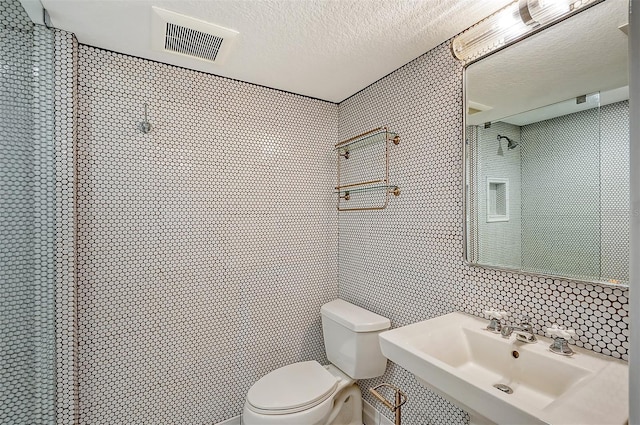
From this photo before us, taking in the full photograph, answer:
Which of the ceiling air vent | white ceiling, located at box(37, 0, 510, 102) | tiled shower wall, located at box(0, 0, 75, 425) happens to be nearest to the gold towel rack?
white ceiling, located at box(37, 0, 510, 102)

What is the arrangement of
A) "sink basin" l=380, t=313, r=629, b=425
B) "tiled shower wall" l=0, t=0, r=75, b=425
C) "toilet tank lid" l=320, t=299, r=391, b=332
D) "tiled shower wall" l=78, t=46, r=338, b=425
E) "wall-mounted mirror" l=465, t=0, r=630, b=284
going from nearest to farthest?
"sink basin" l=380, t=313, r=629, b=425 < "wall-mounted mirror" l=465, t=0, r=630, b=284 < "tiled shower wall" l=0, t=0, r=75, b=425 < "tiled shower wall" l=78, t=46, r=338, b=425 < "toilet tank lid" l=320, t=299, r=391, b=332

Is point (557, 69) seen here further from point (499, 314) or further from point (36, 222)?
point (36, 222)

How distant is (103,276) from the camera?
1.60 m

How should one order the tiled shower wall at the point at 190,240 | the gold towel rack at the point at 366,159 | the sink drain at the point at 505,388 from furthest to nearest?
1. the gold towel rack at the point at 366,159
2. the tiled shower wall at the point at 190,240
3. the sink drain at the point at 505,388

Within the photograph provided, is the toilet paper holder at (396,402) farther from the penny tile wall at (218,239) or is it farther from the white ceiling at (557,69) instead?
the white ceiling at (557,69)

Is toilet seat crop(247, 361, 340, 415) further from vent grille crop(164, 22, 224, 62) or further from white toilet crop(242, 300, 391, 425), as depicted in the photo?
vent grille crop(164, 22, 224, 62)

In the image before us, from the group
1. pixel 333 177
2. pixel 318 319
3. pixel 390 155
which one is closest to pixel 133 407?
pixel 318 319

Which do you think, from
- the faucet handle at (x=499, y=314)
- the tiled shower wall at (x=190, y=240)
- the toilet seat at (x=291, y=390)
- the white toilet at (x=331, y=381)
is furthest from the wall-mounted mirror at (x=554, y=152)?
the tiled shower wall at (x=190, y=240)

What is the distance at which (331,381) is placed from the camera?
5.58ft

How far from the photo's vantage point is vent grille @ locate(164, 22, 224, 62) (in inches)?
57.6

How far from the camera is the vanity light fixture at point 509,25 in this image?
1140 mm

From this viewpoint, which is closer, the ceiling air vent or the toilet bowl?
the ceiling air vent

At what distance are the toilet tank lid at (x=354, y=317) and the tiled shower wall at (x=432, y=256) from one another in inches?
3.0

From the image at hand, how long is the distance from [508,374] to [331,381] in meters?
0.92
